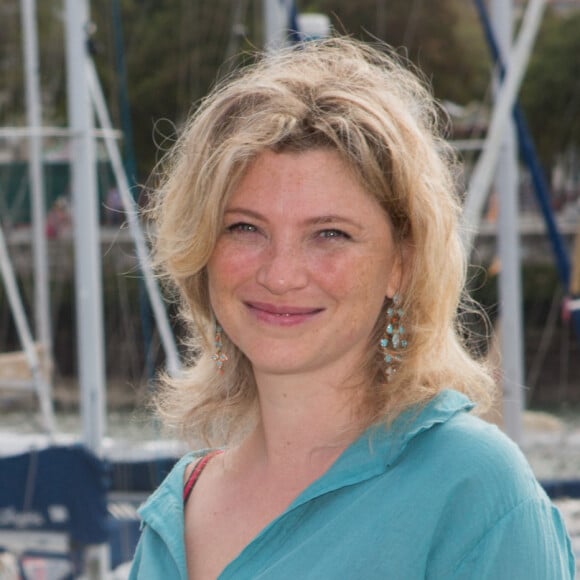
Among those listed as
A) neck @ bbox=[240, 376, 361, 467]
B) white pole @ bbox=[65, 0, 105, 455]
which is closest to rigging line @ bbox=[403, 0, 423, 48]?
white pole @ bbox=[65, 0, 105, 455]

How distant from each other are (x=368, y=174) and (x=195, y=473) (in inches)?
23.2

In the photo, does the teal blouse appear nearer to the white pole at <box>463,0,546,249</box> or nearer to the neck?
the neck

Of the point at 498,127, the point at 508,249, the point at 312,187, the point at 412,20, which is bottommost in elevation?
the point at 412,20

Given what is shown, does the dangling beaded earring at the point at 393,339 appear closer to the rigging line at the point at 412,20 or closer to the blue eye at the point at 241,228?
the blue eye at the point at 241,228

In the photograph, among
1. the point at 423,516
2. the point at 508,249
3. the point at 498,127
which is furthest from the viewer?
the point at 508,249

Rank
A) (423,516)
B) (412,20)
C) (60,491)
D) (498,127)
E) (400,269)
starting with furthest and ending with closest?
(412,20) < (60,491) < (498,127) < (400,269) < (423,516)

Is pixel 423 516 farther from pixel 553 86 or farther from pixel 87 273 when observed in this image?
pixel 553 86

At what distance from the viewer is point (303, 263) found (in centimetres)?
174

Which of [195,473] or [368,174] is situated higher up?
[368,174]

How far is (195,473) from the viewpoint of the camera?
79.5 inches

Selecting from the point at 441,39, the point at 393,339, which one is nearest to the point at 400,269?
the point at 393,339

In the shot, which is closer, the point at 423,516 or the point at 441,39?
the point at 423,516

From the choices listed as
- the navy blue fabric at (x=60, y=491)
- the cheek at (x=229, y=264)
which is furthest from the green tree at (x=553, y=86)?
the cheek at (x=229, y=264)

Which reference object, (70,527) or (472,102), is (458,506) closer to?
(70,527)
